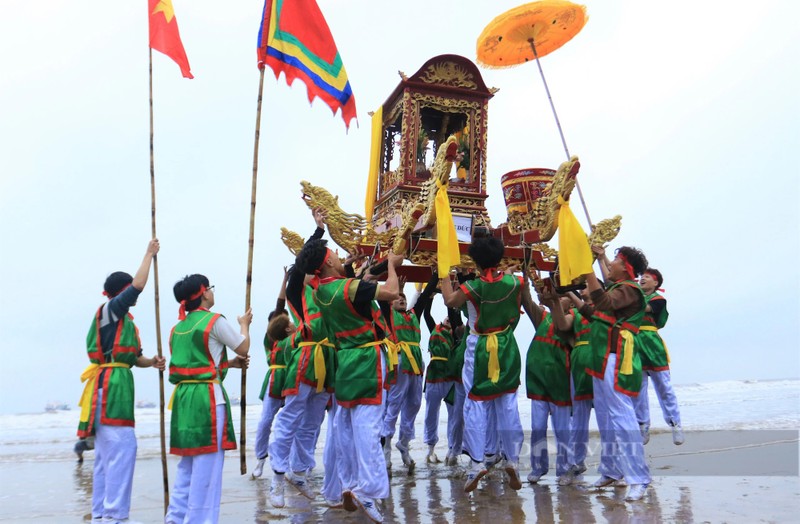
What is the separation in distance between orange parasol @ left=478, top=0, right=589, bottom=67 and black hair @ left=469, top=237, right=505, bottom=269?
9.69 feet

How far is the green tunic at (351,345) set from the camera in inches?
185

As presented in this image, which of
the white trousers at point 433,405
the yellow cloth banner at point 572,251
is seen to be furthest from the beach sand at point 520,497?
the yellow cloth banner at point 572,251

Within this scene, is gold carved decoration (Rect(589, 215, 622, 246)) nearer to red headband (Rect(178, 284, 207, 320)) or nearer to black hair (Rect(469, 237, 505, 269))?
black hair (Rect(469, 237, 505, 269))

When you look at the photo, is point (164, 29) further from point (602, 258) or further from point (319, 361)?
point (602, 258)

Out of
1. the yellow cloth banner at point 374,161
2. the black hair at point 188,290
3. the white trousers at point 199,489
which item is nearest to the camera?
the white trousers at point 199,489

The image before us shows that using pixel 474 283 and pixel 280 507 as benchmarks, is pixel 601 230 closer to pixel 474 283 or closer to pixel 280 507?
pixel 474 283

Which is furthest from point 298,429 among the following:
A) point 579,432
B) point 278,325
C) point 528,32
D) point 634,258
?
point 528,32

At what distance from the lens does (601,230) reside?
6777mm

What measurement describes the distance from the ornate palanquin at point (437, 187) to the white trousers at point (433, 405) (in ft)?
5.76

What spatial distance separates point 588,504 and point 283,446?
8.55ft

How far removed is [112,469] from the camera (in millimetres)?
4477

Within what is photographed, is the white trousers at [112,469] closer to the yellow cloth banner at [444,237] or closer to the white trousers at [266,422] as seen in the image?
the white trousers at [266,422]

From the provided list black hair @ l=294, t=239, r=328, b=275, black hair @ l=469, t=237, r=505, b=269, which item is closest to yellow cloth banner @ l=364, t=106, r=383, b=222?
black hair @ l=469, t=237, r=505, b=269

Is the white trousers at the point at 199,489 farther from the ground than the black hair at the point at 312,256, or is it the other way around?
the black hair at the point at 312,256
